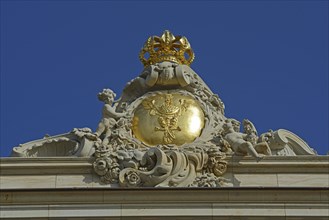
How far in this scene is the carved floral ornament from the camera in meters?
25.5

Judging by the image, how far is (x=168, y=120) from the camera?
86.7 ft

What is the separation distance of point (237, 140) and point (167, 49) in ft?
9.41

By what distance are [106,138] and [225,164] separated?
Result: 2.19 m

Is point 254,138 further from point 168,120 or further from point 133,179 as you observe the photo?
point 133,179

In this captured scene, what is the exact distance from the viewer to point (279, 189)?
2522 centimetres

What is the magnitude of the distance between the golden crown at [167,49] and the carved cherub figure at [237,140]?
2.05 meters

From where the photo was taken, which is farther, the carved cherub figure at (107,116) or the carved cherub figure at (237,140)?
the carved cherub figure at (107,116)

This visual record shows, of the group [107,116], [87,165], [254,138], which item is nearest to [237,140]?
[254,138]

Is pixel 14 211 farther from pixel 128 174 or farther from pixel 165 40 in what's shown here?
pixel 165 40

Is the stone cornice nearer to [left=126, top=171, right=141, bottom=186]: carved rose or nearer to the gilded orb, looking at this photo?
[left=126, top=171, right=141, bottom=186]: carved rose

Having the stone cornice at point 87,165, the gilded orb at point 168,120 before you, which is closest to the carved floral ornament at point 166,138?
the gilded orb at point 168,120

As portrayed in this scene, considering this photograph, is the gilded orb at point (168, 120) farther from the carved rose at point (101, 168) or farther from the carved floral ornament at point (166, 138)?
the carved rose at point (101, 168)

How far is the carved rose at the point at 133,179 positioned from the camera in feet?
83.0

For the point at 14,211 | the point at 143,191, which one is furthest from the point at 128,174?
the point at 14,211
